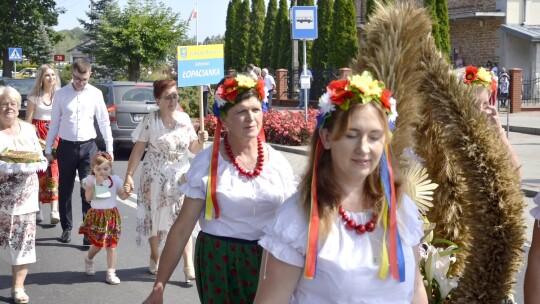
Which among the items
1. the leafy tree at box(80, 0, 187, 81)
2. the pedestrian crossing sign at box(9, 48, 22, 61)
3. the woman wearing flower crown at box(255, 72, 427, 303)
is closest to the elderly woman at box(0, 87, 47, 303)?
the woman wearing flower crown at box(255, 72, 427, 303)

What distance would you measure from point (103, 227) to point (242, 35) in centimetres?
4243

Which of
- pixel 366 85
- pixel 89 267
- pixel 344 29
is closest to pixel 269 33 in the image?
pixel 344 29

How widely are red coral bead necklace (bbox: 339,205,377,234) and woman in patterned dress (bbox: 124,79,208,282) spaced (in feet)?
14.4

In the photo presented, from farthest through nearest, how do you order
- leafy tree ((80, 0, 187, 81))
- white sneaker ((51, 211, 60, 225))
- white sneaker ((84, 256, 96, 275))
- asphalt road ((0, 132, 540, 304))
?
leafy tree ((80, 0, 187, 81)) → white sneaker ((51, 211, 60, 225)) → white sneaker ((84, 256, 96, 275)) → asphalt road ((0, 132, 540, 304))

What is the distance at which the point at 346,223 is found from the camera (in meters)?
2.75

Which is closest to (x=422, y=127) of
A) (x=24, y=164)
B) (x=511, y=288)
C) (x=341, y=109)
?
(x=511, y=288)

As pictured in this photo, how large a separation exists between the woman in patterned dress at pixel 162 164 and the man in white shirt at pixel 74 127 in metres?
1.48

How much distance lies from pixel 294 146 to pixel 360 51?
15.3 metres

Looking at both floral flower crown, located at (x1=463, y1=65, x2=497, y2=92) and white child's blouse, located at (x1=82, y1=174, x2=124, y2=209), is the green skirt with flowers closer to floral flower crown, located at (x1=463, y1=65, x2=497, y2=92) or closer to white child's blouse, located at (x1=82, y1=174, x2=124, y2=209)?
floral flower crown, located at (x1=463, y1=65, x2=497, y2=92)

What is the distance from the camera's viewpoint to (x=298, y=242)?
2707 millimetres

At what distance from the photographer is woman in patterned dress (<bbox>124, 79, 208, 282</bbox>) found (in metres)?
7.14

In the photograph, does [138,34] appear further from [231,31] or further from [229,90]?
[229,90]

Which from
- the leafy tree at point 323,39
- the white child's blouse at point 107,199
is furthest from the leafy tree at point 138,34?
the white child's blouse at point 107,199

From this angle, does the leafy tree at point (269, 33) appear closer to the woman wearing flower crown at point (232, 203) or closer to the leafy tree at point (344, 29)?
the leafy tree at point (344, 29)
